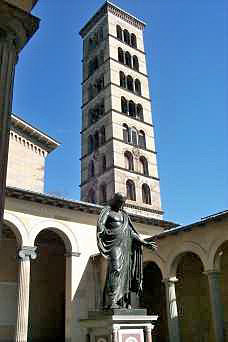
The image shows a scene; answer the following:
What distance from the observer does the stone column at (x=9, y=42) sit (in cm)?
438

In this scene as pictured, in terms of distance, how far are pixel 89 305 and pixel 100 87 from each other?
2767 cm

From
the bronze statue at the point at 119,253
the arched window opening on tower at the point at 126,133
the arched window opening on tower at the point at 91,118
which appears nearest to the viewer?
the bronze statue at the point at 119,253

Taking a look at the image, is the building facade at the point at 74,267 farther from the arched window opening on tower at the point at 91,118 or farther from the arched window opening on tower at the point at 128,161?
the arched window opening on tower at the point at 91,118

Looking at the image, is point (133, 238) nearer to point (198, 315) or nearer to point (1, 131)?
point (1, 131)

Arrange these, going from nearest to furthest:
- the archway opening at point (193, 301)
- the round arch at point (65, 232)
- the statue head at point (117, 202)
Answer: the statue head at point (117, 202) → the round arch at point (65, 232) → the archway opening at point (193, 301)

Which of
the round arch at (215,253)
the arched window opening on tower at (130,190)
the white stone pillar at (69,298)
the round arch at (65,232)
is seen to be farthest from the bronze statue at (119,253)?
the arched window opening on tower at (130,190)

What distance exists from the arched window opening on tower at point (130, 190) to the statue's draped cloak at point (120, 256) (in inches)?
1096

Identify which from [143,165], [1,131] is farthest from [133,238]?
[143,165]

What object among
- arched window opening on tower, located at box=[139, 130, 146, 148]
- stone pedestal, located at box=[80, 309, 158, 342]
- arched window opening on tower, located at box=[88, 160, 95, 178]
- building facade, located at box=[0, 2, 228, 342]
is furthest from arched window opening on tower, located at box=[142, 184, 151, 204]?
stone pedestal, located at box=[80, 309, 158, 342]

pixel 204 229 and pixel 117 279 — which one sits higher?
pixel 204 229

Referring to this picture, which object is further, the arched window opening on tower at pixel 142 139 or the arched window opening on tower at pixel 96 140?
the arched window opening on tower at pixel 142 139

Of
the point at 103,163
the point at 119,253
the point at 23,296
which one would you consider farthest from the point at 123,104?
the point at 119,253

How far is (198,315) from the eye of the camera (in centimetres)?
1855

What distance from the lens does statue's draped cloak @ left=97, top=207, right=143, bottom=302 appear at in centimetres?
661
